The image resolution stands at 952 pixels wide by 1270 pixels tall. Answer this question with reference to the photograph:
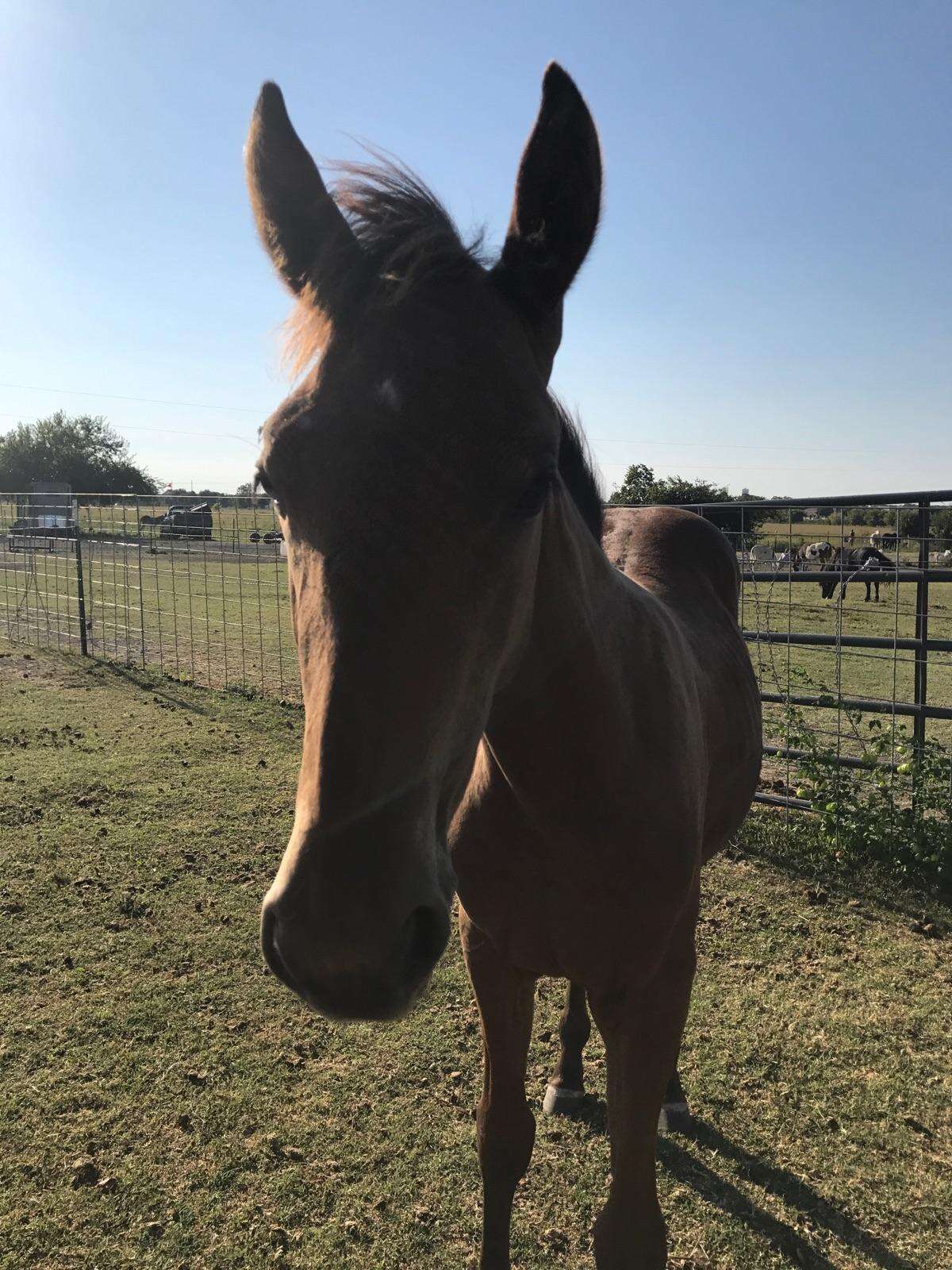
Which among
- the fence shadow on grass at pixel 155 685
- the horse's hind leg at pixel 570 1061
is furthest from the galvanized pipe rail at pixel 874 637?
the fence shadow on grass at pixel 155 685

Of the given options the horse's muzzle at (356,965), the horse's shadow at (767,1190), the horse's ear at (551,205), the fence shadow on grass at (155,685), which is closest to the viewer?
the horse's muzzle at (356,965)

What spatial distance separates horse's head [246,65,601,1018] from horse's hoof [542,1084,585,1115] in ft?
7.27

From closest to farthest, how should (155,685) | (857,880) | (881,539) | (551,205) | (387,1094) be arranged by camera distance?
(551,205)
(387,1094)
(857,880)
(881,539)
(155,685)

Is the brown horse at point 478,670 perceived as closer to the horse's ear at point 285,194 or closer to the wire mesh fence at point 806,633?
the horse's ear at point 285,194

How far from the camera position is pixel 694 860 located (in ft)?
6.34

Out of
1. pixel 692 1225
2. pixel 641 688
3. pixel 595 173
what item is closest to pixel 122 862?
pixel 692 1225

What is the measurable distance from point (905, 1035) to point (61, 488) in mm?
54602

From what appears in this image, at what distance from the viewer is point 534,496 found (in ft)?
4.15

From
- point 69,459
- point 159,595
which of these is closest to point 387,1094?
point 159,595

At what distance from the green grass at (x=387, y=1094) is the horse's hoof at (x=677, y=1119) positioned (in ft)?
0.15

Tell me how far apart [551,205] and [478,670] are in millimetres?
915

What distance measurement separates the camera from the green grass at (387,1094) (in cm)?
235

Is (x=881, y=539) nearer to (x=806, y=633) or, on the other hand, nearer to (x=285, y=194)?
(x=806, y=633)

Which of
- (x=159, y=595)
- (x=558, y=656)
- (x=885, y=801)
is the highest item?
(x=558, y=656)
